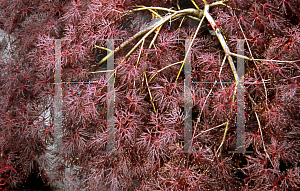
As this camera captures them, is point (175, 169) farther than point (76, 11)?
No

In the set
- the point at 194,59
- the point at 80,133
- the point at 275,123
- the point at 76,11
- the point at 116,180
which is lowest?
the point at 116,180

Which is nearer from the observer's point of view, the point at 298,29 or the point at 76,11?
the point at 298,29

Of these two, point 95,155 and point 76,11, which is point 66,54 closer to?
point 76,11

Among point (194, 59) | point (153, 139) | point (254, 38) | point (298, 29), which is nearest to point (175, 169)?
point (153, 139)

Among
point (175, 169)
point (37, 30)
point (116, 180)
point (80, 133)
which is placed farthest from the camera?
point (37, 30)

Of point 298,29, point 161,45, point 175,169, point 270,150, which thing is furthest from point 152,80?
point 298,29

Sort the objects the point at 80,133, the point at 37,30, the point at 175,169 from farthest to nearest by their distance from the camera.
A: the point at 37,30, the point at 80,133, the point at 175,169

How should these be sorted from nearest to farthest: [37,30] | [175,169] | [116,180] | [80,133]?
[175,169] → [116,180] → [80,133] → [37,30]

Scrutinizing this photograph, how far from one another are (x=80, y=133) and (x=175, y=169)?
710mm

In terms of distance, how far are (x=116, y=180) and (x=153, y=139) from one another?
37cm

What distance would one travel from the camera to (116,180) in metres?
1.67

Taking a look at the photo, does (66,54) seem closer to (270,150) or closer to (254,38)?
(254,38)

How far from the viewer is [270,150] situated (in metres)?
1.64

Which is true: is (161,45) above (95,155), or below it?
above
